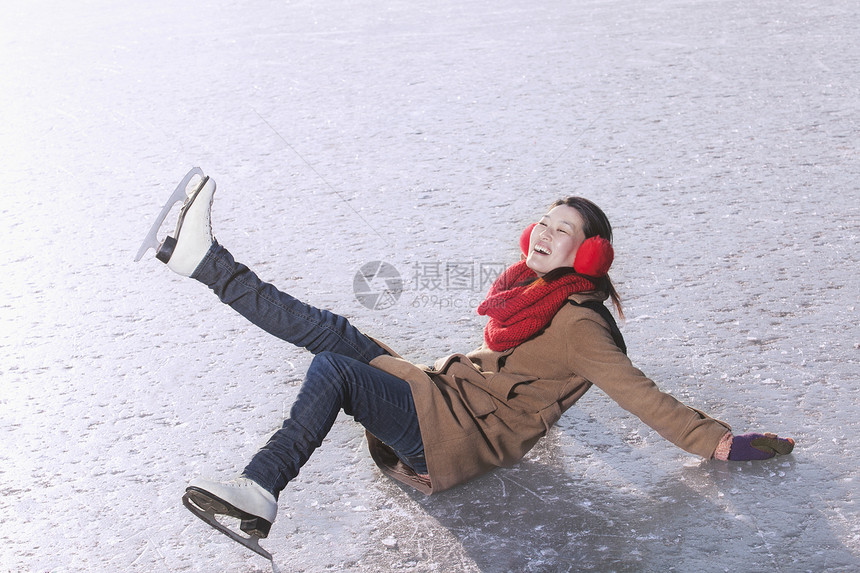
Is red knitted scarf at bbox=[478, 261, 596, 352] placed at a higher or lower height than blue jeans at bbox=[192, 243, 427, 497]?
higher

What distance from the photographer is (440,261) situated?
3395mm

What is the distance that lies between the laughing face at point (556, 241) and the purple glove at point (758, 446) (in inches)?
22.5

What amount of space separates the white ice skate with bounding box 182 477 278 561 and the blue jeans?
0.13ft

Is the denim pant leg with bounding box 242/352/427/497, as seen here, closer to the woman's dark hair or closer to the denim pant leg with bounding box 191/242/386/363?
the denim pant leg with bounding box 191/242/386/363

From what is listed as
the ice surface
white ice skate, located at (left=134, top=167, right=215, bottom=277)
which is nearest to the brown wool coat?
the ice surface

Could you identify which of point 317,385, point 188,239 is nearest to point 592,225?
point 317,385

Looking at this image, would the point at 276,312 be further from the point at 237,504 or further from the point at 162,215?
the point at 237,504

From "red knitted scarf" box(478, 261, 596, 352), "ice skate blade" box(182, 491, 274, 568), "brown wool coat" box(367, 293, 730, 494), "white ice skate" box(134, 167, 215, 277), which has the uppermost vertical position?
"white ice skate" box(134, 167, 215, 277)

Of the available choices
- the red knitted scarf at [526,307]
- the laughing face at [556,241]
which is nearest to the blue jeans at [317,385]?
the red knitted scarf at [526,307]

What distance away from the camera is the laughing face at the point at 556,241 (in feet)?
7.16

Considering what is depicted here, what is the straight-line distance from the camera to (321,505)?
6.97 feet

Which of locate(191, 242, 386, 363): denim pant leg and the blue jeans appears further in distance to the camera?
locate(191, 242, 386, 363): denim pant leg

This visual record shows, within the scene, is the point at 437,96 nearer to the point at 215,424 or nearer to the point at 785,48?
the point at 785,48

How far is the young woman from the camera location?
2.01m
